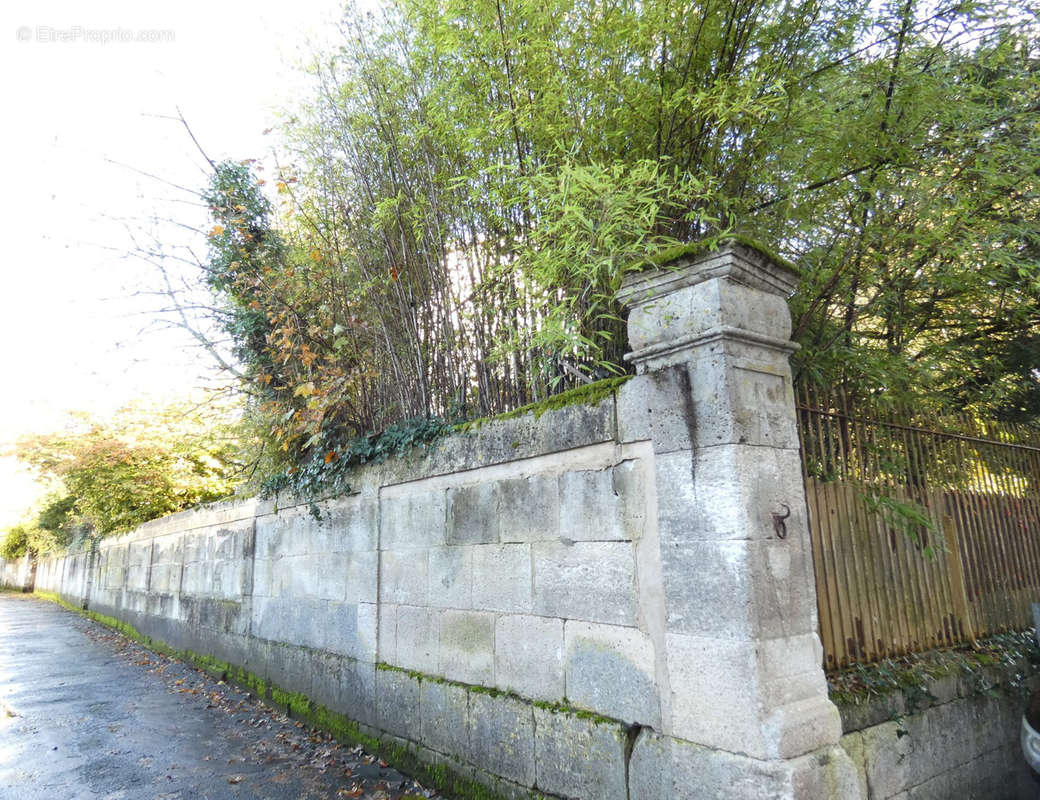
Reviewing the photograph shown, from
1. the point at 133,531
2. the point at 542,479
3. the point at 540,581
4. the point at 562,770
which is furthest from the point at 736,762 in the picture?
the point at 133,531

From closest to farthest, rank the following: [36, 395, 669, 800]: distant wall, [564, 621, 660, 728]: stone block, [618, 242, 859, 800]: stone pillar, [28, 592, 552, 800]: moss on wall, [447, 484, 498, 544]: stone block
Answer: [618, 242, 859, 800]: stone pillar < [564, 621, 660, 728]: stone block < [36, 395, 669, 800]: distant wall < [28, 592, 552, 800]: moss on wall < [447, 484, 498, 544]: stone block

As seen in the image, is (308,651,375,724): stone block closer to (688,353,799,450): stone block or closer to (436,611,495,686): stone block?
(436,611,495,686): stone block

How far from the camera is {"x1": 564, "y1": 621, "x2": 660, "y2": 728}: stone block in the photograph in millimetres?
2764

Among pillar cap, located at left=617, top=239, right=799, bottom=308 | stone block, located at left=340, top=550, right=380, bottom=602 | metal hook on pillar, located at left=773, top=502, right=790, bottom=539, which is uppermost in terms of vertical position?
pillar cap, located at left=617, top=239, right=799, bottom=308

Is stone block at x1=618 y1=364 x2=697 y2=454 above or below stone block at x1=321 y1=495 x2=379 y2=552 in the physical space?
above

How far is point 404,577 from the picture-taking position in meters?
4.36

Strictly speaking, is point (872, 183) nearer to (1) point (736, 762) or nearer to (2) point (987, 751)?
(1) point (736, 762)

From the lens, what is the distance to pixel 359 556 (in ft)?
15.9

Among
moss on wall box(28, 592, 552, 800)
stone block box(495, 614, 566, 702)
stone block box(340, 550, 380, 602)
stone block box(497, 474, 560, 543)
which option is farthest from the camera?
stone block box(340, 550, 380, 602)

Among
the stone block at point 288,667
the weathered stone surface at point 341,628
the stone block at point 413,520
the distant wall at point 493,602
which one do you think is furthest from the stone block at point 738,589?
the stone block at point 288,667

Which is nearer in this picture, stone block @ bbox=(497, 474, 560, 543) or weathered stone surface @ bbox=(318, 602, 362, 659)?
stone block @ bbox=(497, 474, 560, 543)

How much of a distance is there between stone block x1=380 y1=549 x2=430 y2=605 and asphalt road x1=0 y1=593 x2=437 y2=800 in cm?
110

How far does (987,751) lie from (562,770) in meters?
2.29

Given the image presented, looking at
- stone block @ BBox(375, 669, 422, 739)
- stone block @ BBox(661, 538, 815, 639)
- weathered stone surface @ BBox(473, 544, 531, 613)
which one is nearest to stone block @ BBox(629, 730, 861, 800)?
stone block @ BBox(661, 538, 815, 639)
